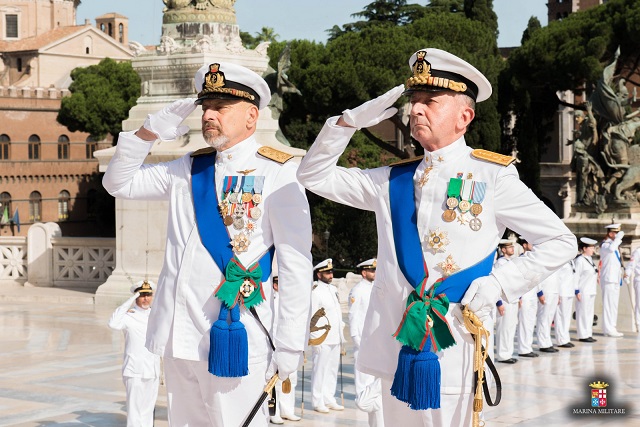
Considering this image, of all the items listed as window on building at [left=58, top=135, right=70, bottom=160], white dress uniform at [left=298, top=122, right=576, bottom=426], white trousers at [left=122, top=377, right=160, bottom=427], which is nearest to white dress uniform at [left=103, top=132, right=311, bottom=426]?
white dress uniform at [left=298, top=122, right=576, bottom=426]

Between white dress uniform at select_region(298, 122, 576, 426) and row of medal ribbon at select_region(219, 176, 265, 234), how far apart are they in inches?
15.9

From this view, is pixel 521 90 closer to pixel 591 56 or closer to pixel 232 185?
pixel 591 56

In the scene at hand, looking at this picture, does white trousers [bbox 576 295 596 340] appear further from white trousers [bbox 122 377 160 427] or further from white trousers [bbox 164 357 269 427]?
white trousers [bbox 164 357 269 427]

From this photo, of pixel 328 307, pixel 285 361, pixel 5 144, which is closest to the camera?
pixel 285 361

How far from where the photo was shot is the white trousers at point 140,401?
10.9 metres

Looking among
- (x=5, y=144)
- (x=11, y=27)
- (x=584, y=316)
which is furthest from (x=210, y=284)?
(x=11, y=27)

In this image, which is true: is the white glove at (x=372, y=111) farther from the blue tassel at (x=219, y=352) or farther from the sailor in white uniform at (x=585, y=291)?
the sailor in white uniform at (x=585, y=291)

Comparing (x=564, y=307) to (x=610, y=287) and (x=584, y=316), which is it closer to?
(x=584, y=316)

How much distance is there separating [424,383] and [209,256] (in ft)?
4.44

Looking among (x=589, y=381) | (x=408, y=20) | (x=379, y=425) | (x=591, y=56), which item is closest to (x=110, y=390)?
(x=379, y=425)

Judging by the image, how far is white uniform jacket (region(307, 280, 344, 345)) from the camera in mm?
12430

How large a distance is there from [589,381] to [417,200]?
9.40m

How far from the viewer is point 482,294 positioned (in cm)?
544

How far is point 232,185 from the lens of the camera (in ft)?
20.6
